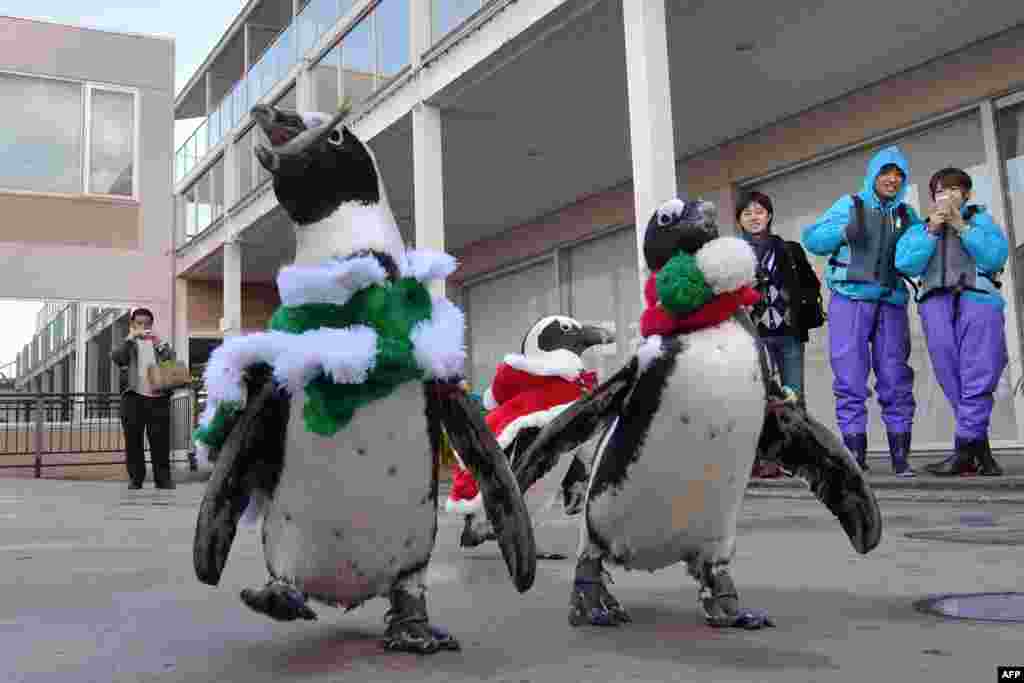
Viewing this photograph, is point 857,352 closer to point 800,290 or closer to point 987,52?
point 800,290

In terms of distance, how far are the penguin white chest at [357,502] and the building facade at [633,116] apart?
3834 millimetres

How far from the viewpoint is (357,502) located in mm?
2191

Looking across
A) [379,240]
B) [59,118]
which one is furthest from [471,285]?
[379,240]

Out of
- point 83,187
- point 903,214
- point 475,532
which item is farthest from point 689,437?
point 83,187

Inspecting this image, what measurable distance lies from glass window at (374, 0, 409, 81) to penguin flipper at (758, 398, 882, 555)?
29.9 feet

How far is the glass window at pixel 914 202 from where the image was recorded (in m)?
9.15

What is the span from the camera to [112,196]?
19312 mm

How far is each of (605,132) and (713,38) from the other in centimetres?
291

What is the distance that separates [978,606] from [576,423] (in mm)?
1205

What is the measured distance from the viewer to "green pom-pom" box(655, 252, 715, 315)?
2.45 meters

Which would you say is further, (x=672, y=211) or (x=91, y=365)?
(x=91, y=365)

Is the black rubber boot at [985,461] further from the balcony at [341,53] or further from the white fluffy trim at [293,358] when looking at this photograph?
the balcony at [341,53]

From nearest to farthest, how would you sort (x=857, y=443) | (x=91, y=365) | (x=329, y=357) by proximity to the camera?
(x=329, y=357), (x=857, y=443), (x=91, y=365)

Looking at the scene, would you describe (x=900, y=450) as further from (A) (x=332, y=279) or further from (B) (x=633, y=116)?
(A) (x=332, y=279)
